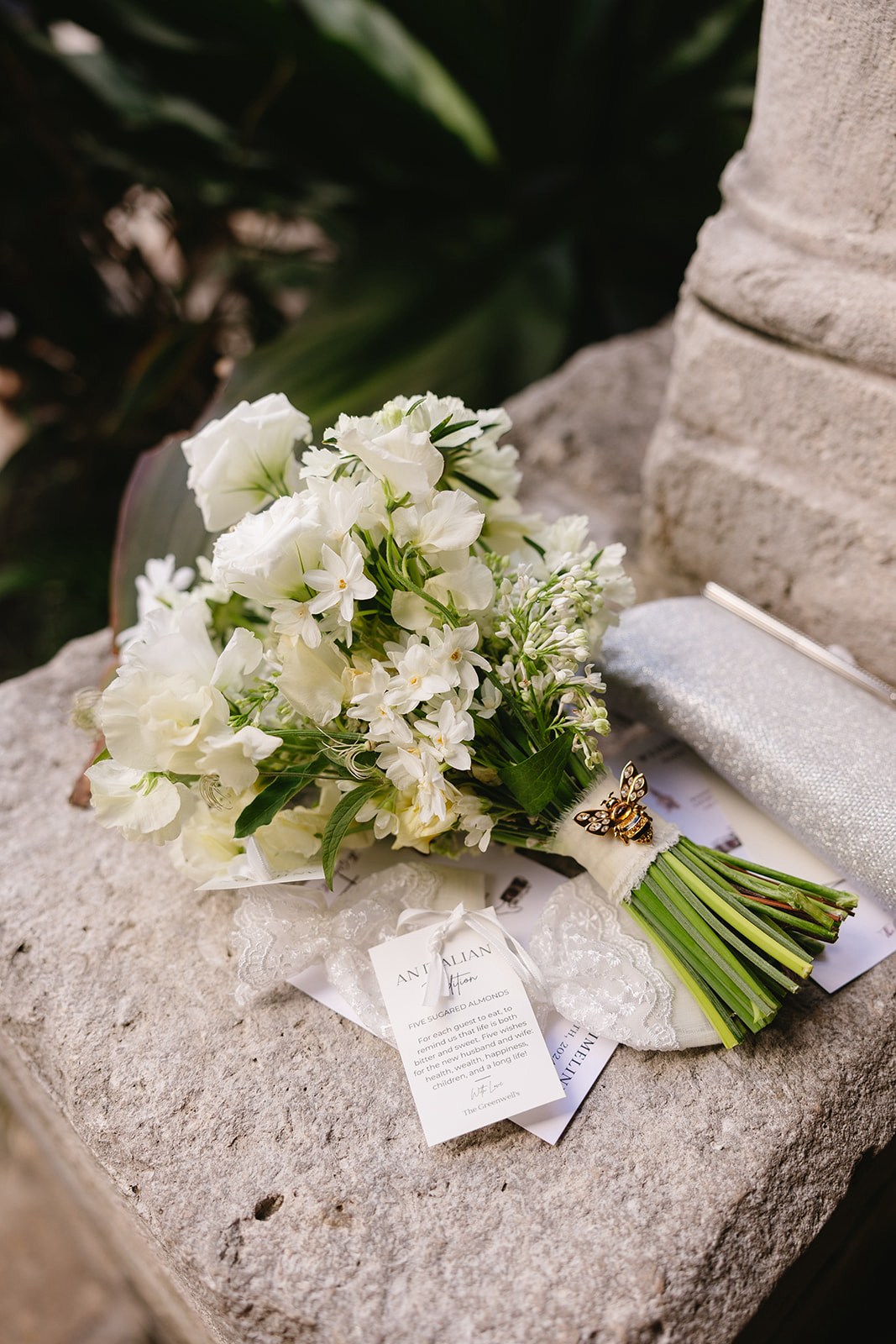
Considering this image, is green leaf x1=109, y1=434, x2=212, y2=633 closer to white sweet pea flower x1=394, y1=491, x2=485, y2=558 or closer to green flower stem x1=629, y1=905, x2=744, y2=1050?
white sweet pea flower x1=394, y1=491, x2=485, y2=558

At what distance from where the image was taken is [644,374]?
1.44 meters

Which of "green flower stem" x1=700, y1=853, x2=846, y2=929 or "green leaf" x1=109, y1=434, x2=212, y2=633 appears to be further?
"green leaf" x1=109, y1=434, x2=212, y2=633

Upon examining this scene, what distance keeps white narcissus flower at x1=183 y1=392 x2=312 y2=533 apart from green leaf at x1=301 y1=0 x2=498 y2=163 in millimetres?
1012

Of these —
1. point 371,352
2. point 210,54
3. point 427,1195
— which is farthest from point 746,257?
point 210,54

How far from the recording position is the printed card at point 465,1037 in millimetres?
686

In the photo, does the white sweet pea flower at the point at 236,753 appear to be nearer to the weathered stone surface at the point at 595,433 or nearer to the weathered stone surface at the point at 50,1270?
the weathered stone surface at the point at 595,433

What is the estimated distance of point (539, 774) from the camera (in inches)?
27.0

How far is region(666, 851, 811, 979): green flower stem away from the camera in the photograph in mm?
690

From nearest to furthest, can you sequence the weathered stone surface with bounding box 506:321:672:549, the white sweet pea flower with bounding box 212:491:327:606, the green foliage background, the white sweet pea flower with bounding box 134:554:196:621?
the white sweet pea flower with bounding box 212:491:327:606
the white sweet pea flower with bounding box 134:554:196:621
the weathered stone surface with bounding box 506:321:672:549
the green foliage background

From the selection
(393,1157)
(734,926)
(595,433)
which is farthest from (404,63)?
(393,1157)

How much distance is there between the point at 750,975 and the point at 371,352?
3.29 feet

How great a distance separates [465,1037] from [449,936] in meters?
0.08

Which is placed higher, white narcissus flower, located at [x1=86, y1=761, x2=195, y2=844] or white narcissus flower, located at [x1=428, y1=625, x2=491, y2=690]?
white narcissus flower, located at [x1=428, y1=625, x2=491, y2=690]

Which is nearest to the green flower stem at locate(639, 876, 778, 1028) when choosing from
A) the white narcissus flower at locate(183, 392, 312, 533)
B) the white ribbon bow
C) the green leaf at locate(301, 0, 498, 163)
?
the white ribbon bow
